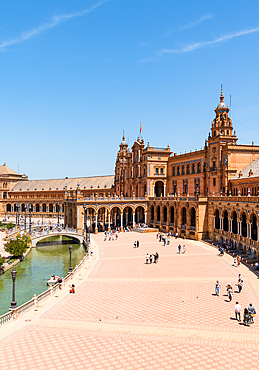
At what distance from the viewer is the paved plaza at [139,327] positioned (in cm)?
1533

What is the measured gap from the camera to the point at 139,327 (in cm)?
1908

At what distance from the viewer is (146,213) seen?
7175 centimetres

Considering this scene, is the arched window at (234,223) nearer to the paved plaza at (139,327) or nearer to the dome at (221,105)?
the paved plaza at (139,327)

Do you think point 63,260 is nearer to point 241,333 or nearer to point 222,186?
point 222,186

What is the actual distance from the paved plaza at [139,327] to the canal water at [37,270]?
16.5ft

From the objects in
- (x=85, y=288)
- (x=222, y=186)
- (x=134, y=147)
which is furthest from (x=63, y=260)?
(x=134, y=147)

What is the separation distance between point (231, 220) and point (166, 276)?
16838 mm

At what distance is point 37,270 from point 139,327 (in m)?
23.9

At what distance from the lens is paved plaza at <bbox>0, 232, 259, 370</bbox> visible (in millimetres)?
15328

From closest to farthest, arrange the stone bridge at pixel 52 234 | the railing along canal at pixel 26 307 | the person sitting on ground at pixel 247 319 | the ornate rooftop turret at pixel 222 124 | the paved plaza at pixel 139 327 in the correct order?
the paved plaza at pixel 139 327, the person sitting on ground at pixel 247 319, the railing along canal at pixel 26 307, the ornate rooftop turret at pixel 222 124, the stone bridge at pixel 52 234

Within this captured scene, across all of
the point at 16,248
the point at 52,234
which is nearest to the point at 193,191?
the point at 52,234

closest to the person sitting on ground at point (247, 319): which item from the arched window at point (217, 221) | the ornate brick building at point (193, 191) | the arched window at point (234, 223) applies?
the ornate brick building at point (193, 191)

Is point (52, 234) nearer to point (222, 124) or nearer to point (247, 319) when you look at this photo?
point (222, 124)

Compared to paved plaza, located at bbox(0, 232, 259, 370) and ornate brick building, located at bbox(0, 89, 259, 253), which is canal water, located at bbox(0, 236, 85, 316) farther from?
ornate brick building, located at bbox(0, 89, 259, 253)
